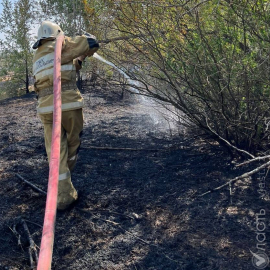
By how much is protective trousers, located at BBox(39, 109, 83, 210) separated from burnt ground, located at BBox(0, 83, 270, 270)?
0.14m

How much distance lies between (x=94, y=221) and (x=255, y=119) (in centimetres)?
192

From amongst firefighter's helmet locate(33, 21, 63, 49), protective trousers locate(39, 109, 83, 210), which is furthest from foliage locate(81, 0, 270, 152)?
protective trousers locate(39, 109, 83, 210)

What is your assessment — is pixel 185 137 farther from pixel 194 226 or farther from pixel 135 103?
pixel 135 103

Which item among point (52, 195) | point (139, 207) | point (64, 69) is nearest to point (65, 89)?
point (64, 69)

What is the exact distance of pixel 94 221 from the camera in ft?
11.0

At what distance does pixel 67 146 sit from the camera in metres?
3.88

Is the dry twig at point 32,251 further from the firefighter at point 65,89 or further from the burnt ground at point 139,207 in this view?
the firefighter at point 65,89

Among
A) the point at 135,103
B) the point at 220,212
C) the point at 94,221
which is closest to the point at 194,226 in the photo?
the point at 220,212

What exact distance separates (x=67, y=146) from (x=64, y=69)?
759 mm

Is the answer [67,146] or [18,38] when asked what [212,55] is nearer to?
[67,146]

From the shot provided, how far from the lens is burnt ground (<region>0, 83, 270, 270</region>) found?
2.79m

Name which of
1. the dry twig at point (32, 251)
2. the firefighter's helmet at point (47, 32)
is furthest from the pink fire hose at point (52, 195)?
the dry twig at point (32, 251)

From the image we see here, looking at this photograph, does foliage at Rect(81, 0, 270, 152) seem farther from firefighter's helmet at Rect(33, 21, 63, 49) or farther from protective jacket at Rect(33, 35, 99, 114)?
firefighter's helmet at Rect(33, 21, 63, 49)

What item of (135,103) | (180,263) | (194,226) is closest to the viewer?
(180,263)
